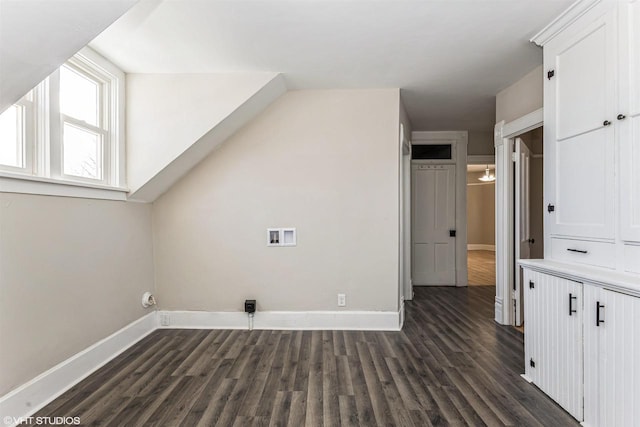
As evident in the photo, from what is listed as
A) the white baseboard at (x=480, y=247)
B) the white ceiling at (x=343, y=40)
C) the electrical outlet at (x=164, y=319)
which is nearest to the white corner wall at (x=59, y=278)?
the electrical outlet at (x=164, y=319)

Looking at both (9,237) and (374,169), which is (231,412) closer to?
(9,237)

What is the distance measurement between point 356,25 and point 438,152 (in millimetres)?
3579

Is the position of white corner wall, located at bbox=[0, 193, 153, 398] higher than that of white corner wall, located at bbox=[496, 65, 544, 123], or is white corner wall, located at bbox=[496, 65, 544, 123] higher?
white corner wall, located at bbox=[496, 65, 544, 123]

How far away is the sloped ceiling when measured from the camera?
131cm

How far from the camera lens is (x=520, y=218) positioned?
3.38m

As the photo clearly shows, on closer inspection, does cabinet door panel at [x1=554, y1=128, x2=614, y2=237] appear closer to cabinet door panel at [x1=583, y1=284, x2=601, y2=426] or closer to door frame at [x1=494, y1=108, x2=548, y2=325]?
cabinet door panel at [x1=583, y1=284, x2=601, y2=426]

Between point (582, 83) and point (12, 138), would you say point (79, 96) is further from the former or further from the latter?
point (582, 83)

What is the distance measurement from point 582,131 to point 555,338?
1.34 metres

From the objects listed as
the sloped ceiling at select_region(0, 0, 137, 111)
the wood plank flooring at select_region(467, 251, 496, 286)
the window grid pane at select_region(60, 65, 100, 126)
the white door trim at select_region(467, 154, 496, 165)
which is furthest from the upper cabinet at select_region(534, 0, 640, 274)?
the wood plank flooring at select_region(467, 251, 496, 286)

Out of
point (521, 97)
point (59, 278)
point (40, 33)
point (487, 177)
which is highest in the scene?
point (521, 97)

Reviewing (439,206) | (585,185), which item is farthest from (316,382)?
(439,206)

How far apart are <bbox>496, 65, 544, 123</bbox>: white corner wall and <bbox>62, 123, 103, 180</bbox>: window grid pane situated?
3976 millimetres

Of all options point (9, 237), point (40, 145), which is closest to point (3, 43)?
point (40, 145)

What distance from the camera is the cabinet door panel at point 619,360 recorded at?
1515mm
